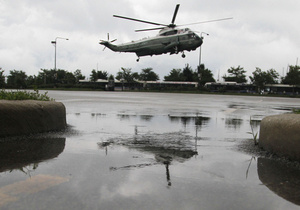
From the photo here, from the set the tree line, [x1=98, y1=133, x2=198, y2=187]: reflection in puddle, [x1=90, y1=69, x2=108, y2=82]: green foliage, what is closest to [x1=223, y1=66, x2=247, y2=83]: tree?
the tree line

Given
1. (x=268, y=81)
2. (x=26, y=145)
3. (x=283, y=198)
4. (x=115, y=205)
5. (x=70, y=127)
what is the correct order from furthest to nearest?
(x=268, y=81) → (x=70, y=127) → (x=26, y=145) → (x=283, y=198) → (x=115, y=205)

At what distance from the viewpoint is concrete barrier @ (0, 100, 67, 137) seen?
5746 mm

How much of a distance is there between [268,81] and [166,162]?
287 ft

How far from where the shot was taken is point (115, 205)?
280cm

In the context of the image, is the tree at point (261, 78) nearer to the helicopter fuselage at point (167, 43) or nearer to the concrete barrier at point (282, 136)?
the helicopter fuselage at point (167, 43)

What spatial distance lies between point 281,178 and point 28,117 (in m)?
4.87

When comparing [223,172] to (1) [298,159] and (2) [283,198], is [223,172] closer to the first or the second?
(2) [283,198]

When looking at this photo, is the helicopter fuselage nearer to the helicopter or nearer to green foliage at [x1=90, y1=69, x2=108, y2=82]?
the helicopter

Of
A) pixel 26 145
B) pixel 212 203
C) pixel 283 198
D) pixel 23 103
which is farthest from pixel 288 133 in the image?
pixel 23 103

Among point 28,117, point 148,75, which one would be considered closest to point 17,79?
point 148,75

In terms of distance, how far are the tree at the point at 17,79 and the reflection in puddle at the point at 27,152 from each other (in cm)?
6636

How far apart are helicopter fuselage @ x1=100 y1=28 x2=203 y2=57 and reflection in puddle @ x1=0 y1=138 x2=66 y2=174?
121 feet

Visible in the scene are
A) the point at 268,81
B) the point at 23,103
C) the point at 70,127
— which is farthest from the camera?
the point at 268,81

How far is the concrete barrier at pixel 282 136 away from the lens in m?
4.62
